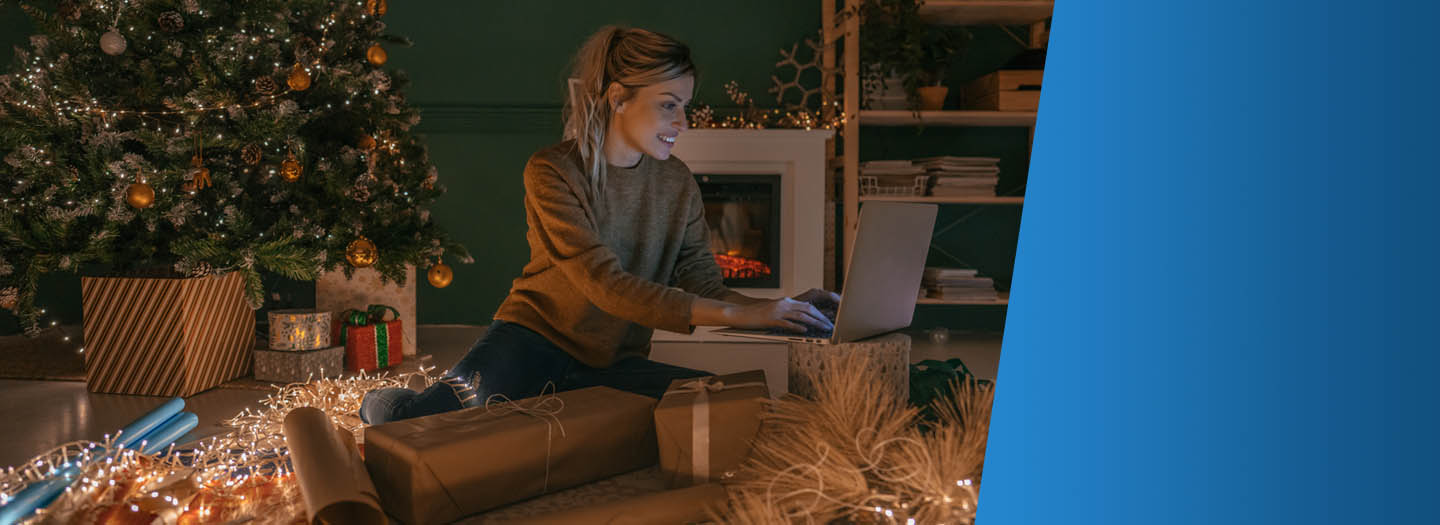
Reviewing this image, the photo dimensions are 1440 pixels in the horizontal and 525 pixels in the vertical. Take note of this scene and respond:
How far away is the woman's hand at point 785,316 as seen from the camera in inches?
48.0

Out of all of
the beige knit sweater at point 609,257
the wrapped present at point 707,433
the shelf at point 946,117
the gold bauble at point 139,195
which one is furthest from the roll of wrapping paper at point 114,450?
the shelf at point 946,117

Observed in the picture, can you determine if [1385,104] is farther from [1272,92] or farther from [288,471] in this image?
[288,471]

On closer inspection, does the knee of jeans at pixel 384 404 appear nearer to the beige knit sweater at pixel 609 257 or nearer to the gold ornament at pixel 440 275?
the beige knit sweater at pixel 609 257

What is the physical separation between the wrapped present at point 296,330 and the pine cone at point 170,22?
878 millimetres

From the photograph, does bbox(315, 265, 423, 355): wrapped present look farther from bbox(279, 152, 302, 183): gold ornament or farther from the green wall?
the green wall

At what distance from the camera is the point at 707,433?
1.07 meters

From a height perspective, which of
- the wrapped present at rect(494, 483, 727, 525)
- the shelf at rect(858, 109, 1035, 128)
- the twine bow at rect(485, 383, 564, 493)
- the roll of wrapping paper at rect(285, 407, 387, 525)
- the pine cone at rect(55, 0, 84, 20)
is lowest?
the wrapped present at rect(494, 483, 727, 525)

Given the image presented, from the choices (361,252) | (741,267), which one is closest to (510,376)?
(361,252)

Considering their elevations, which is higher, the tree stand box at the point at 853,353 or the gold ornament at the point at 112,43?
the gold ornament at the point at 112,43

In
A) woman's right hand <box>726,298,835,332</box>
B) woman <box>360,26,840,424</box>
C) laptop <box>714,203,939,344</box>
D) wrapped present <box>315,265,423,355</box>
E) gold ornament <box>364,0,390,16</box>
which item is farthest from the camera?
wrapped present <box>315,265,423,355</box>

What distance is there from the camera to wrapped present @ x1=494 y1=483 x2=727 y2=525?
3.03 feet

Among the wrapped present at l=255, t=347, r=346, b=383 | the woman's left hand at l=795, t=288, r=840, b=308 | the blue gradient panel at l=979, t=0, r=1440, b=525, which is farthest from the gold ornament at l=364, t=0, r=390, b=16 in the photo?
the blue gradient panel at l=979, t=0, r=1440, b=525

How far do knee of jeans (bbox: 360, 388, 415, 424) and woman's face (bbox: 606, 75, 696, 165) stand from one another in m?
0.63

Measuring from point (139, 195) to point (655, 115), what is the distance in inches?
62.0
